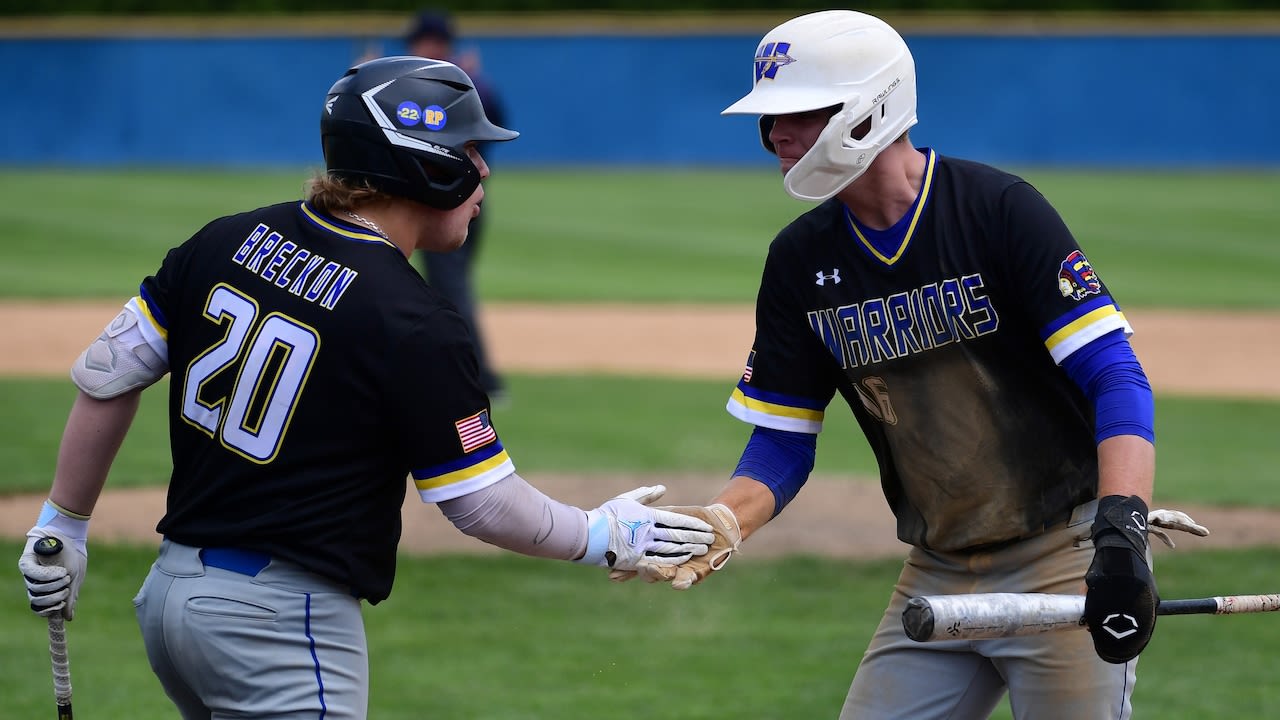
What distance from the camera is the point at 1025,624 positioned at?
10.9 ft

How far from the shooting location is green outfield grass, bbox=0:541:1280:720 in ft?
20.3

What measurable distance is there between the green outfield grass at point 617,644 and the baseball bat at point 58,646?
1938 mm

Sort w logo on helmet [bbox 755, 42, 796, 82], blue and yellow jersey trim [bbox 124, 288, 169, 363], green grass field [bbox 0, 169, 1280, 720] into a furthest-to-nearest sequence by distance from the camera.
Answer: green grass field [bbox 0, 169, 1280, 720]
w logo on helmet [bbox 755, 42, 796, 82]
blue and yellow jersey trim [bbox 124, 288, 169, 363]

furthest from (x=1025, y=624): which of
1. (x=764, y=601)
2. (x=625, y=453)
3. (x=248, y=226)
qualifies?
(x=625, y=453)

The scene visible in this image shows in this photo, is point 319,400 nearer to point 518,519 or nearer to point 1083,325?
point 518,519

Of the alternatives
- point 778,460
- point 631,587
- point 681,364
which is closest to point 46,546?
point 778,460

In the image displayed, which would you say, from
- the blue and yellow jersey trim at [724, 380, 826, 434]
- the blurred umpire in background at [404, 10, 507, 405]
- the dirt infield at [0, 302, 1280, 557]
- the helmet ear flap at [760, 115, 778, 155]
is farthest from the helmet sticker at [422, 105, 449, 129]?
the blurred umpire in background at [404, 10, 507, 405]

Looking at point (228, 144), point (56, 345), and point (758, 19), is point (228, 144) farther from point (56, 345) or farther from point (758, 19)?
point (56, 345)

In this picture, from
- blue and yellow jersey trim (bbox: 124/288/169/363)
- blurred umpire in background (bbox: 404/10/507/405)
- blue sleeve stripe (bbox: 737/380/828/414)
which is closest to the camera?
blue and yellow jersey trim (bbox: 124/288/169/363)

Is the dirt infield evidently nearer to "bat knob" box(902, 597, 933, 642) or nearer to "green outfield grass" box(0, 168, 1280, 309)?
"green outfield grass" box(0, 168, 1280, 309)

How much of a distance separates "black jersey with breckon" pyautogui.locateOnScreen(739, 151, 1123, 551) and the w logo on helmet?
48 cm

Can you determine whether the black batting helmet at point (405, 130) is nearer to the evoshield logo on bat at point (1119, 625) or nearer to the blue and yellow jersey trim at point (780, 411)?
the blue and yellow jersey trim at point (780, 411)

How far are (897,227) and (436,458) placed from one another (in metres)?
1.42

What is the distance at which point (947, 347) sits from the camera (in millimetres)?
4020
